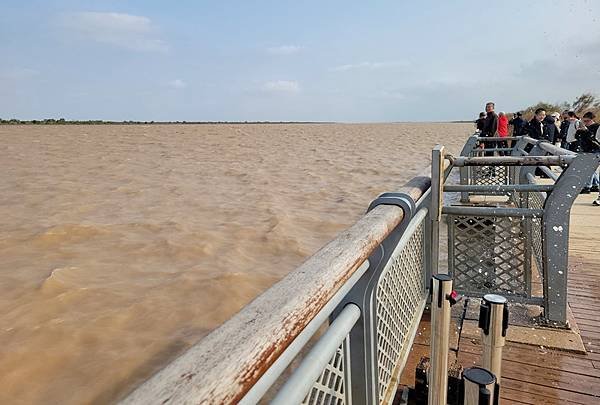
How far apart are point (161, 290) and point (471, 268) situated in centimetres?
346

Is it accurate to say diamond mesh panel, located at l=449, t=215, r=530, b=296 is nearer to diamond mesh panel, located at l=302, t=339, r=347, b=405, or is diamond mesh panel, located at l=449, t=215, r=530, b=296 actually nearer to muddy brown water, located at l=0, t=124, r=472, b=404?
diamond mesh panel, located at l=302, t=339, r=347, b=405

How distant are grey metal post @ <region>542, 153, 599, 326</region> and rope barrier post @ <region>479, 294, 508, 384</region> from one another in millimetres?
1494

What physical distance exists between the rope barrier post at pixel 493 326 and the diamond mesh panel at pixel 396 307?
0.37m

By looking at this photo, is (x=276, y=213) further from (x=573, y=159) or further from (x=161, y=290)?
(x=573, y=159)

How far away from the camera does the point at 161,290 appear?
17.2ft

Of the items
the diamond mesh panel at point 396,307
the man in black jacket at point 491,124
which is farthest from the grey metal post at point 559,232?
the man in black jacket at point 491,124

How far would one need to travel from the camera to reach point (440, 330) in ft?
5.49

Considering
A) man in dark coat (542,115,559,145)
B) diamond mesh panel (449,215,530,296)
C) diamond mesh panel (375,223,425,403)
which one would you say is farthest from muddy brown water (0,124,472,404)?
man in dark coat (542,115,559,145)

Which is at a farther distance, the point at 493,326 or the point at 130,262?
the point at 130,262

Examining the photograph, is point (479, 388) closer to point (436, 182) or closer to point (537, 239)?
point (436, 182)

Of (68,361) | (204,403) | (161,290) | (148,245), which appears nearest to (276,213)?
(148,245)

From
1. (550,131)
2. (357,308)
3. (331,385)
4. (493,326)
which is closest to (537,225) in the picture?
(493,326)

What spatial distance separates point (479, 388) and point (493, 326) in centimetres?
44

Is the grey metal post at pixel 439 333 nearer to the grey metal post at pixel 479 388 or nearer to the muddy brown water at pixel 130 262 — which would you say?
the grey metal post at pixel 479 388
